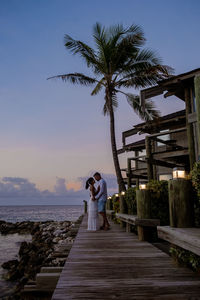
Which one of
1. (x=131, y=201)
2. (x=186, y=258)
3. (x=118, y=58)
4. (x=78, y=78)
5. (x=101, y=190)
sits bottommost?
(x=186, y=258)

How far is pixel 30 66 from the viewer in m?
21.4

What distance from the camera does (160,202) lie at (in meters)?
6.81

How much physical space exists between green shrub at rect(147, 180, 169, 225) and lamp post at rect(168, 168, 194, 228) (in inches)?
115

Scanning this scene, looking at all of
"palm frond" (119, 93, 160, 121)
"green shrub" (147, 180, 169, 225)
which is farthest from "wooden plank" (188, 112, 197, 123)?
"green shrub" (147, 180, 169, 225)

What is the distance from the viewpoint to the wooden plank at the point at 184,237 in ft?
9.48

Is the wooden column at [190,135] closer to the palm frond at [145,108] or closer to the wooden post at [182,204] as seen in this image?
the palm frond at [145,108]

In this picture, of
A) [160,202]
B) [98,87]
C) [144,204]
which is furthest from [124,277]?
[98,87]

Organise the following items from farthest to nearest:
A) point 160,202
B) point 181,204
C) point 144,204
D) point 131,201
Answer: point 131,201 → point 160,202 → point 144,204 → point 181,204

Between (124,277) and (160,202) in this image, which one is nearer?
(124,277)

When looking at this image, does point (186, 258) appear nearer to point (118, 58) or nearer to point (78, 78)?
point (118, 58)

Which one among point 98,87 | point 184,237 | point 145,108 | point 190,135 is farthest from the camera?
point 98,87

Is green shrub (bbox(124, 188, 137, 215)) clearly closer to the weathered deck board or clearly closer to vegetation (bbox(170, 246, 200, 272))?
the weathered deck board

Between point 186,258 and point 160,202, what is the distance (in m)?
3.13

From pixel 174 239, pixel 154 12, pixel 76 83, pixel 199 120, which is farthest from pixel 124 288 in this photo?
pixel 154 12
